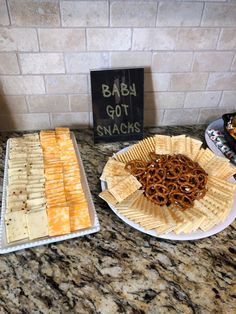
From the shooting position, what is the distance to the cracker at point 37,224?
2.45 ft

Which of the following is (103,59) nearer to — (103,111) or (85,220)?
(103,111)

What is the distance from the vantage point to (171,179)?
0.91 meters

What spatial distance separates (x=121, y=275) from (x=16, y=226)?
0.30 m

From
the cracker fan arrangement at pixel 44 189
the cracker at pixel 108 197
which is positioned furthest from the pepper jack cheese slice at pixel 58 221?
the cracker at pixel 108 197

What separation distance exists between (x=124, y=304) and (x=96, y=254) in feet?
0.49

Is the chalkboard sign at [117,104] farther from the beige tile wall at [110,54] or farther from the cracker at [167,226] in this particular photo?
the cracker at [167,226]

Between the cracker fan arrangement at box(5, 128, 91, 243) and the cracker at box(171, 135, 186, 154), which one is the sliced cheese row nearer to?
the cracker fan arrangement at box(5, 128, 91, 243)

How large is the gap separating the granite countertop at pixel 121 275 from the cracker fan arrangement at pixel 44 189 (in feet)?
0.22

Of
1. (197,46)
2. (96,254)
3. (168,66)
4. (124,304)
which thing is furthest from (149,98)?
(124,304)

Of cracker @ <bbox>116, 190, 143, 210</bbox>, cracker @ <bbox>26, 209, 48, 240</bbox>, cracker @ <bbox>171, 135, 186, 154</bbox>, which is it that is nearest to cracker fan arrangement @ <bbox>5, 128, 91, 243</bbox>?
cracker @ <bbox>26, 209, 48, 240</bbox>

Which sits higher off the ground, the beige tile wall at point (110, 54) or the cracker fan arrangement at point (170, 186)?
the beige tile wall at point (110, 54)

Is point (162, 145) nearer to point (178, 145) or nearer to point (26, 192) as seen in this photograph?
point (178, 145)

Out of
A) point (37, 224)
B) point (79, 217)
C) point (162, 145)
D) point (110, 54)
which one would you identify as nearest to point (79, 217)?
point (79, 217)

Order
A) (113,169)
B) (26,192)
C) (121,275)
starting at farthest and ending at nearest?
(113,169)
(26,192)
(121,275)
